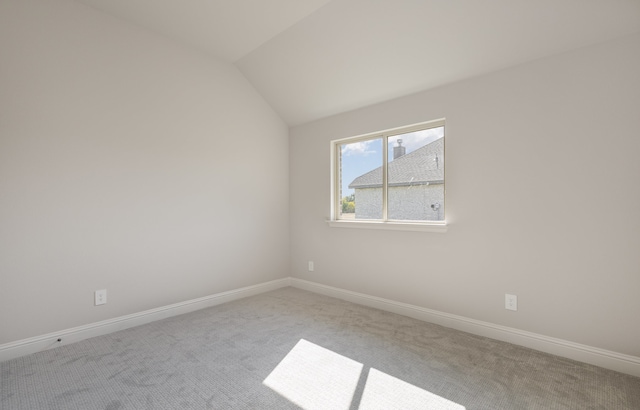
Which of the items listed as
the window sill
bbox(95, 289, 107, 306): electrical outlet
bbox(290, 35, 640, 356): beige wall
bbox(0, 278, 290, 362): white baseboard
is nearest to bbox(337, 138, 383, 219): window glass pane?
the window sill

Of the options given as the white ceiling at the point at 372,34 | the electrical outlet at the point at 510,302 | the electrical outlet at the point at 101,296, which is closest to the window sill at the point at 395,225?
the electrical outlet at the point at 510,302

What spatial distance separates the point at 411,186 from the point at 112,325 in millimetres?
3042

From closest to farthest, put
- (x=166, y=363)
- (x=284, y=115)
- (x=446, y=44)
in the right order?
(x=166, y=363) → (x=446, y=44) → (x=284, y=115)

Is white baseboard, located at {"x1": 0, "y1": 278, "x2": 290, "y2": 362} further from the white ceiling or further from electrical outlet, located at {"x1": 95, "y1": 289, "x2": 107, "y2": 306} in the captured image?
the white ceiling

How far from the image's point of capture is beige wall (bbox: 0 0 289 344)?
2.19m

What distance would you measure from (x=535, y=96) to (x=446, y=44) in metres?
0.79

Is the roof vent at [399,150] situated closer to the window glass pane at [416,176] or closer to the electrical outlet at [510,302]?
the window glass pane at [416,176]

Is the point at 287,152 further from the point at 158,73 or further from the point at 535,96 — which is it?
the point at 535,96

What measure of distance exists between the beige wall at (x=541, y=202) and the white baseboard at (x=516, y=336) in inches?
2.0

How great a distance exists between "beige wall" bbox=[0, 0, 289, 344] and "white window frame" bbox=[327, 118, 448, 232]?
40.7 inches

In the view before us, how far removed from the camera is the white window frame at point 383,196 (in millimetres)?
2825

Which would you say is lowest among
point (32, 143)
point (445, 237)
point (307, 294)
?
point (307, 294)

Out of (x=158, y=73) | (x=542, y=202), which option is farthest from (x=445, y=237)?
(x=158, y=73)

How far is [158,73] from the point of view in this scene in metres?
2.89
